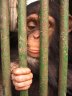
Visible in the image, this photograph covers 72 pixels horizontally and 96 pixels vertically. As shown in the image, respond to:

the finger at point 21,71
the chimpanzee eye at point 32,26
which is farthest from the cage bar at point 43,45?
the chimpanzee eye at point 32,26

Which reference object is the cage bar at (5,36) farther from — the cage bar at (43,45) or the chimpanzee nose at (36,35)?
the chimpanzee nose at (36,35)

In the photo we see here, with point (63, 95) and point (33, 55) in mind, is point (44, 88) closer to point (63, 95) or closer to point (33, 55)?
point (63, 95)

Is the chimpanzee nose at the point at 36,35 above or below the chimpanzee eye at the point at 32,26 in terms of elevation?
below

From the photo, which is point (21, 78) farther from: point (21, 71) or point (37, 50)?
point (37, 50)

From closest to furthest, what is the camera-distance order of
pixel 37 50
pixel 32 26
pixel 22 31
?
pixel 22 31
pixel 37 50
pixel 32 26

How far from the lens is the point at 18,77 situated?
39.0 inches

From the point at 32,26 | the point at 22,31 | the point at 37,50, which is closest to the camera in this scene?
the point at 22,31

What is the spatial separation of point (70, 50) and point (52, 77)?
0.79ft

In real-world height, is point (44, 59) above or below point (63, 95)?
above

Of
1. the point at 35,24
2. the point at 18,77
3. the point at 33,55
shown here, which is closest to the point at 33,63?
the point at 33,55

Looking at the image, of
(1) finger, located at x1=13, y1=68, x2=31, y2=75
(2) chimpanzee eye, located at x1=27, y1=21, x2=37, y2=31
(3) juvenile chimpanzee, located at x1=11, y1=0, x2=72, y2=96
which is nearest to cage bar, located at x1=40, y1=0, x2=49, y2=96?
(1) finger, located at x1=13, y1=68, x2=31, y2=75

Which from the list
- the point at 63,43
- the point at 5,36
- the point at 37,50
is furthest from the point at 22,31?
the point at 37,50

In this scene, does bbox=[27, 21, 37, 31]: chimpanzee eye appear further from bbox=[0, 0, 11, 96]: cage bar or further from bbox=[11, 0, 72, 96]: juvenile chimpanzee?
bbox=[0, 0, 11, 96]: cage bar

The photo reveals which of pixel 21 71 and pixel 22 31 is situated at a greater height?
pixel 22 31
